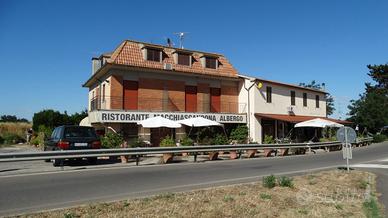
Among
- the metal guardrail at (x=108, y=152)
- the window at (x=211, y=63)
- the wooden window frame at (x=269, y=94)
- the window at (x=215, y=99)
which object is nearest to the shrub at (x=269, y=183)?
the metal guardrail at (x=108, y=152)

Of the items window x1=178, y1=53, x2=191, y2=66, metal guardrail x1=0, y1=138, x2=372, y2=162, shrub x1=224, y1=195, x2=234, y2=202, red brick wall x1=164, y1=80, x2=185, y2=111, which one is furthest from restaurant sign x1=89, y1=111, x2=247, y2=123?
shrub x1=224, y1=195, x2=234, y2=202

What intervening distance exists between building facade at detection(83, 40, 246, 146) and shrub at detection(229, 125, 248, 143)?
0.57m

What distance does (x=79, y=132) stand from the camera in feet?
55.5

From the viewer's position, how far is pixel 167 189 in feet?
31.7

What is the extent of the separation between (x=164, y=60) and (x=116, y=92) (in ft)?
16.5

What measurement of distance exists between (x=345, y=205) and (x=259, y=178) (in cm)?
426

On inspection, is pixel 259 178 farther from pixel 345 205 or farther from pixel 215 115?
pixel 215 115

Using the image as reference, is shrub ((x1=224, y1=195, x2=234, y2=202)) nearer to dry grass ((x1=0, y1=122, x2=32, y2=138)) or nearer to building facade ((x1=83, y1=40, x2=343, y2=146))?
building facade ((x1=83, y1=40, x2=343, y2=146))

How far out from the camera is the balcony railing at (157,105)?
84.5 ft

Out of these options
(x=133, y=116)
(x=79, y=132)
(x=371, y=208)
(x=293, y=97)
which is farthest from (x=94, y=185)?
(x=293, y=97)

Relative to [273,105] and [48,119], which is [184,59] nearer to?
[273,105]

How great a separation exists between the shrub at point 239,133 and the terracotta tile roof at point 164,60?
4.28 metres

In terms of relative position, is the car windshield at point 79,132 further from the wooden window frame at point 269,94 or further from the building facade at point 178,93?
the wooden window frame at point 269,94

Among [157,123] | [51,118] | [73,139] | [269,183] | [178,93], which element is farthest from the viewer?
[51,118]
